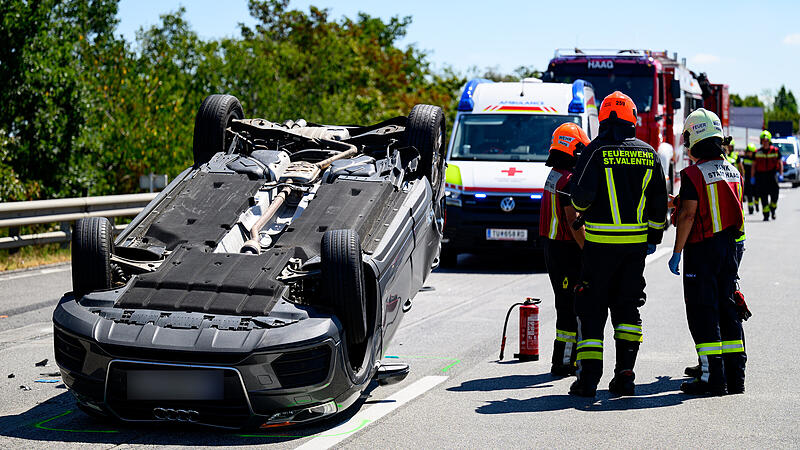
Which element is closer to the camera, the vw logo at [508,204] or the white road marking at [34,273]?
the white road marking at [34,273]

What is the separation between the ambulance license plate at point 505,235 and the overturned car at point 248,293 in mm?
6196

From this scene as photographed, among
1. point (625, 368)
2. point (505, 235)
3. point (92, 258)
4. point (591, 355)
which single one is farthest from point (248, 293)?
point (505, 235)

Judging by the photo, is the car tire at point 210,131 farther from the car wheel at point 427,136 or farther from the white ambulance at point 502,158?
the white ambulance at point 502,158

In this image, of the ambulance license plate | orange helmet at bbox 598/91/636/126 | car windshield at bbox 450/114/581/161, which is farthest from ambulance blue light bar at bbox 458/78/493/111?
orange helmet at bbox 598/91/636/126

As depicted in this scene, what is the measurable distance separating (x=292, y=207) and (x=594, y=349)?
226 centimetres

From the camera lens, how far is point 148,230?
6.87 m

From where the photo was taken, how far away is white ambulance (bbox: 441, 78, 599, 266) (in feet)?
45.3

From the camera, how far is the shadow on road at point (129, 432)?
5723mm

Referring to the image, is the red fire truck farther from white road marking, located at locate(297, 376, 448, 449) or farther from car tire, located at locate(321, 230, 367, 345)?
car tire, located at locate(321, 230, 367, 345)

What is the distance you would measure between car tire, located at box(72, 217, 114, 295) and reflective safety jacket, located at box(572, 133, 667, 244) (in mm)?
2989

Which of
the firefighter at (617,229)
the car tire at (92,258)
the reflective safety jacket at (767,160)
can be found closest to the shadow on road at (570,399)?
the firefighter at (617,229)

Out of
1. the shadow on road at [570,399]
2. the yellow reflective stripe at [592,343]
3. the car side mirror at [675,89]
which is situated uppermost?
the car side mirror at [675,89]

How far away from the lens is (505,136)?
15047 millimetres

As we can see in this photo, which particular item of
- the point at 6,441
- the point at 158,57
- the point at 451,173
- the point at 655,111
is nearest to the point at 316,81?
the point at 158,57
